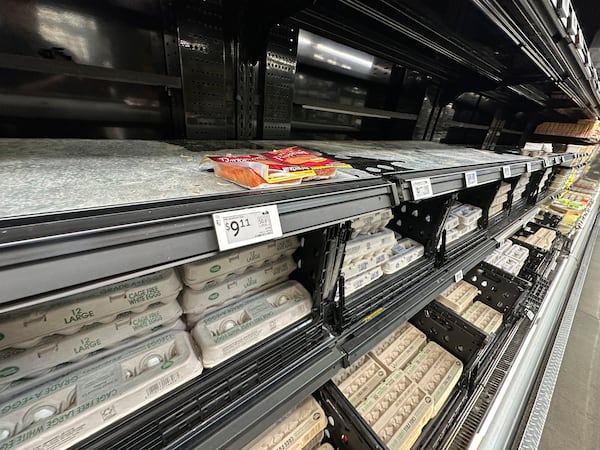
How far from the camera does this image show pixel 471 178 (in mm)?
956

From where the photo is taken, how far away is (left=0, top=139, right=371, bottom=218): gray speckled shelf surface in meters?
0.34

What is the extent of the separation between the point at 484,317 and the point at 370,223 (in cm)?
133

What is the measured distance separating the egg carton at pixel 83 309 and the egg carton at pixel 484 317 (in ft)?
6.07

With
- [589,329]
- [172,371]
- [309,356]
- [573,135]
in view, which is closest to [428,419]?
[309,356]

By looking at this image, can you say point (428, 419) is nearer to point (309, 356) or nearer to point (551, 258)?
point (309, 356)

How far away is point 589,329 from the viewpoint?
8.73 ft

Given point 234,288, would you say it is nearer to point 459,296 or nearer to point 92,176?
point 92,176

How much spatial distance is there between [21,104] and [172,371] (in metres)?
0.97

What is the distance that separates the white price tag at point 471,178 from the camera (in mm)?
929

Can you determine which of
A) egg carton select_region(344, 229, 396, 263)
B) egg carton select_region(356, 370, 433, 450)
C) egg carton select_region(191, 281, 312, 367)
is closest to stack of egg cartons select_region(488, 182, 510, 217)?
egg carton select_region(344, 229, 396, 263)

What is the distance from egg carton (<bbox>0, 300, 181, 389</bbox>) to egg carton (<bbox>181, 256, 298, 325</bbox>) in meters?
0.04

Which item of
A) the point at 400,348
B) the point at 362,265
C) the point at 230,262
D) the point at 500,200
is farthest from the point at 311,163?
the point at 500,200

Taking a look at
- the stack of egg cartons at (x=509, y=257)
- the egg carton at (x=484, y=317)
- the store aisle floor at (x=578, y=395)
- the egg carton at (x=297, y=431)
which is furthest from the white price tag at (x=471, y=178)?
the store aisle floor at (x=578, y=395)

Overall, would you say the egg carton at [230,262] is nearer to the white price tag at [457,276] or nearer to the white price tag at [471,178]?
the white price tag at [471,178]
